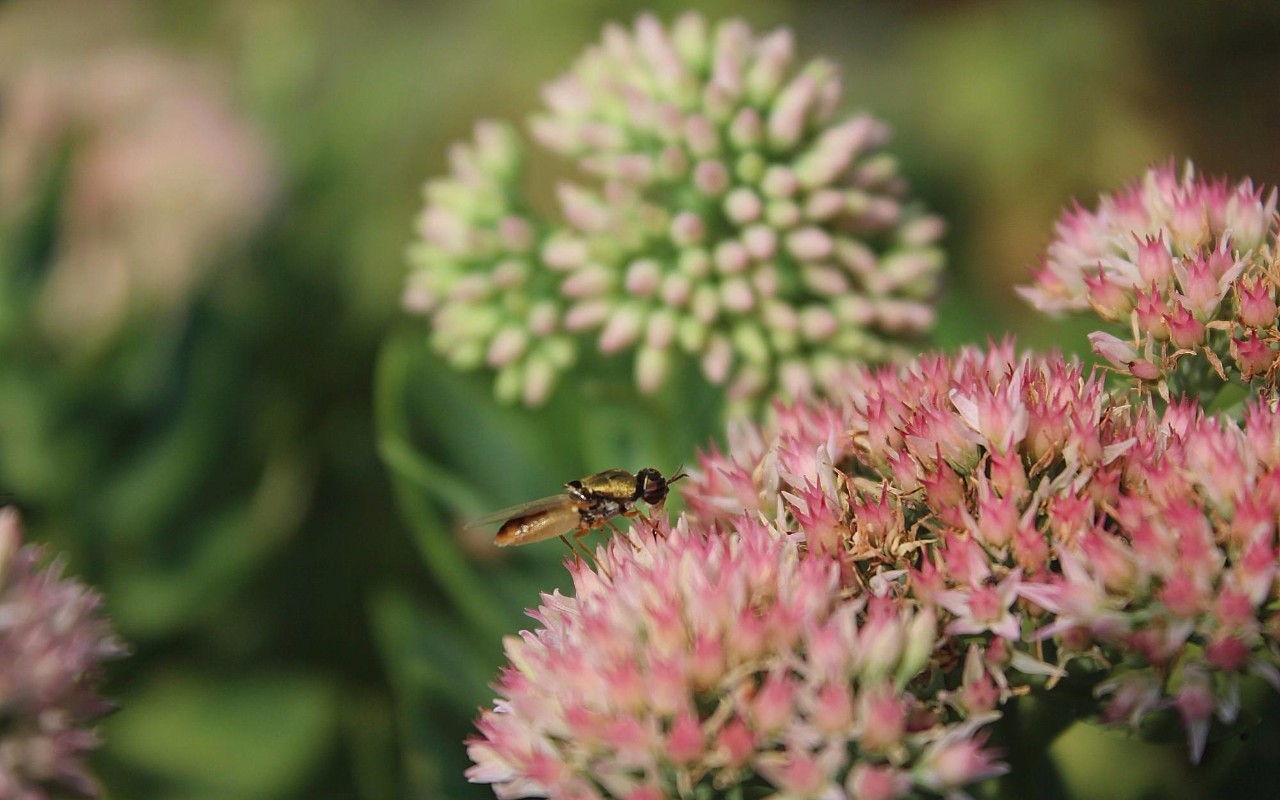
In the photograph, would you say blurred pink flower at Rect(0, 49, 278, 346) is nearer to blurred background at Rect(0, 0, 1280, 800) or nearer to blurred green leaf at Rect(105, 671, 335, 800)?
blurred background at Rect(0, 0, 1280, 800)

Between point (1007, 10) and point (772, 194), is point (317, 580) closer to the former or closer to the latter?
point (772, 194)

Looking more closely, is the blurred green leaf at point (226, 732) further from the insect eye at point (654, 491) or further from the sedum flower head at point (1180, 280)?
the sedum flower head at point (1180, 280)

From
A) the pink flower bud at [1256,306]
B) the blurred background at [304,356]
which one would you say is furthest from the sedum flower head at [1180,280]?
the blurred background at [304,356]

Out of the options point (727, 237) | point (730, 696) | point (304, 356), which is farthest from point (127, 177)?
point (730, 696)

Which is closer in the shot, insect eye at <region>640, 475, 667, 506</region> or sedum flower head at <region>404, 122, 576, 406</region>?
insect eye at <region>640, 475, 667, 506</region>

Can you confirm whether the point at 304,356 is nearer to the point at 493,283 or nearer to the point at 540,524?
the point at 493,283

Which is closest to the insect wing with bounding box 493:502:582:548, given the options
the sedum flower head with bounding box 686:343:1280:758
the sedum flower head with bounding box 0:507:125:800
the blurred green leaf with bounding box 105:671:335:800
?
the sedum flower head with bounding box 686:343:1280:758
